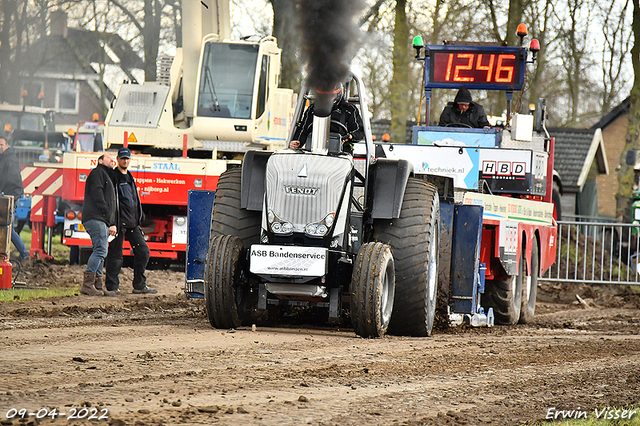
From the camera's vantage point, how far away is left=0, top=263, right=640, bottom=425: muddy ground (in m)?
4.58

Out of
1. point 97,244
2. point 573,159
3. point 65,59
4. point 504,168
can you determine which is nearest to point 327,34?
point 504,168

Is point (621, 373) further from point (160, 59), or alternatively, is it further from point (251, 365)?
point (160, 59)

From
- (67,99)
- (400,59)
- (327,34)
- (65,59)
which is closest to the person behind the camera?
(327,34)

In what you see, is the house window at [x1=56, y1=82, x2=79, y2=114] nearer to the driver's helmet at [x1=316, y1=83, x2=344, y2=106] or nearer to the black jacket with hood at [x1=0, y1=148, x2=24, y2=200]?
the black jacket with hood at [x1=0, y1=148, x2=24, y2=200]

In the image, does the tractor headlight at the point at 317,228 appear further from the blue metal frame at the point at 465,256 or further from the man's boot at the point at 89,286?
the man's boot at the point at 89,286

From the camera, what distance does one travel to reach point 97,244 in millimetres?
11961

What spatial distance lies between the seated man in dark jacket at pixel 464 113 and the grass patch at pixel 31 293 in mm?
5635

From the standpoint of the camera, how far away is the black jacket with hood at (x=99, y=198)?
11.9m

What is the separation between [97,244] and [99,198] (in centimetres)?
59

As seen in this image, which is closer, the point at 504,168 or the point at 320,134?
the point at 320,134

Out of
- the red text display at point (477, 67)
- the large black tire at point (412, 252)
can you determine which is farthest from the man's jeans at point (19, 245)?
the large black tire at point (412, 252)

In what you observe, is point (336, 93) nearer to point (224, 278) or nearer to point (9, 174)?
point (224, 278)

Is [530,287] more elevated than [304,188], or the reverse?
[304,188]

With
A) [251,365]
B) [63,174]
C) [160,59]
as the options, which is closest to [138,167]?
[63,174]
